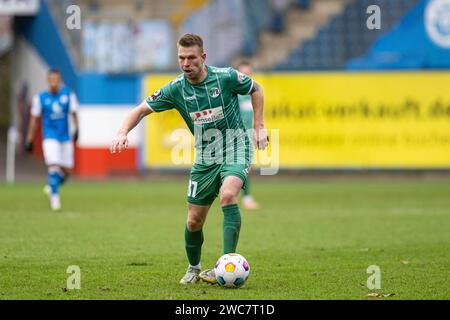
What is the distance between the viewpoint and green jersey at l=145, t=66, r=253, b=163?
343 inches

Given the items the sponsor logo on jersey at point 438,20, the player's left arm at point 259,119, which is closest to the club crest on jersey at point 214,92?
the player's left arm at point 259,119

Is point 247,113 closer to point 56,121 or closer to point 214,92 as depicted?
point 56,121

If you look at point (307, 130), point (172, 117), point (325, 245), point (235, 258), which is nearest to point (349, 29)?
point (307, 130)

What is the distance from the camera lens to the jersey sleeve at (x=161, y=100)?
8828 mm

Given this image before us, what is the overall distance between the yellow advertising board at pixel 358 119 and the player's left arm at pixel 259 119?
1555 cm

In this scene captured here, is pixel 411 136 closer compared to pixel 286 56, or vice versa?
pixel 411 136

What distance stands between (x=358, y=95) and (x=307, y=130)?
1.58m

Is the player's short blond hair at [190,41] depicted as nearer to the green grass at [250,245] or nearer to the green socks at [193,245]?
the green socks at [193,245]

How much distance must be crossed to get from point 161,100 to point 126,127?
0.45 meters

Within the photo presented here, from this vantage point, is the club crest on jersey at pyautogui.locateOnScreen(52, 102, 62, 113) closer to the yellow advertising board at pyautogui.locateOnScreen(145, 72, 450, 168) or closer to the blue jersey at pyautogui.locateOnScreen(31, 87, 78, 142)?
the blue jersey at pyautogui.locateOnScreen(31, 87, 78, 142)

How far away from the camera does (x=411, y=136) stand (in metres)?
24.6
